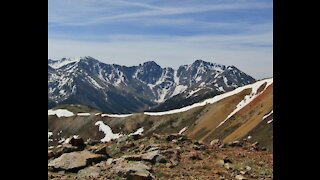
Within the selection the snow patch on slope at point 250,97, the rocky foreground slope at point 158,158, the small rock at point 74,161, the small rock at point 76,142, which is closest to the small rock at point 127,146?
the rocky foreground slope at point 158,158

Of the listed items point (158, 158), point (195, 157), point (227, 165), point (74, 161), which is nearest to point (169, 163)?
point (158, 158)

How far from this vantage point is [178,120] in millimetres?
152625

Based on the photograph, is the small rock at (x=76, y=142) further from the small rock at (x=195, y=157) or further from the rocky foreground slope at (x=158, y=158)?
the small rock at (x=195, y=157)

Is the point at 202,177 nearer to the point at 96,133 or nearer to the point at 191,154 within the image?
the point at 191,154

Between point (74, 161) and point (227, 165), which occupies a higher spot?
point (74, 161)

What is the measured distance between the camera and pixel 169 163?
85.0 feet

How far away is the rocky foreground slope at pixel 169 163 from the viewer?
23.4m

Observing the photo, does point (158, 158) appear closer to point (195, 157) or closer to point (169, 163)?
point (169, 163)

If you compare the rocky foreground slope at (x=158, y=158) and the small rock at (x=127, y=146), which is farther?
the small rock at (x=127, y=146)

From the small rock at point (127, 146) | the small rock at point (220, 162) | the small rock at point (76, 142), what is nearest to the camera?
the small rock at point (220, 162)
